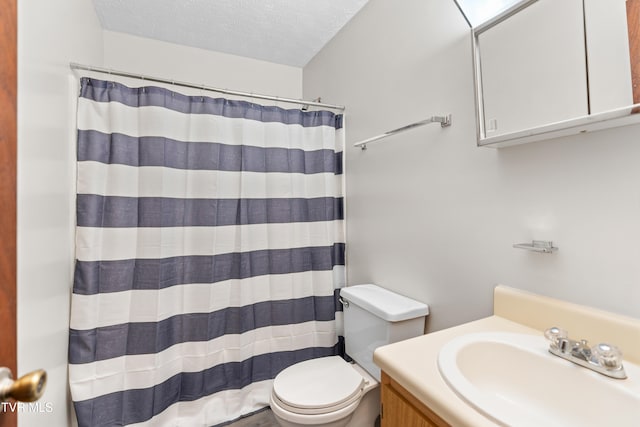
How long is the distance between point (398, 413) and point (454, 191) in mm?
874

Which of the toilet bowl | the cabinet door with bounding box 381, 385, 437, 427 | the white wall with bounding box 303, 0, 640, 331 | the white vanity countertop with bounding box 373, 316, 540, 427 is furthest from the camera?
the toilet bowl

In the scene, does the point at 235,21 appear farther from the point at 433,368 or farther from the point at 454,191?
the point at 433,368

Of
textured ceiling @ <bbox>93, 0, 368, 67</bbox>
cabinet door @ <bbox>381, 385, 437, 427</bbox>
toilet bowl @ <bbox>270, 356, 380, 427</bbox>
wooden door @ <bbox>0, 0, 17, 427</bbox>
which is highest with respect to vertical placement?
textured ceiling @ <bbox>93, 0, 368, 67</bbox>

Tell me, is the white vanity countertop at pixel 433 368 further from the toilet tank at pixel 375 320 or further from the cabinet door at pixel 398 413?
the toilet tank at pixel 375 320

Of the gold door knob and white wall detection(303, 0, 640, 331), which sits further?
white wall detection(303, 0, 640, 331)

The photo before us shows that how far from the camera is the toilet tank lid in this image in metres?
1.31

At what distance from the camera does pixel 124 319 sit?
1.45 meters

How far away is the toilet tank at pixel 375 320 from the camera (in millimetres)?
1320

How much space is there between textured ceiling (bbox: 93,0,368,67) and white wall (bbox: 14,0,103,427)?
1.43ft

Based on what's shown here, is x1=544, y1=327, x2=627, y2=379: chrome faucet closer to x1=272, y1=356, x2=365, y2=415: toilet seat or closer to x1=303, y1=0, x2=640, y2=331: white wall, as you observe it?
x1=303, y1=0, x2=640, y2=331: white wall

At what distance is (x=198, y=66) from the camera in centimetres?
222

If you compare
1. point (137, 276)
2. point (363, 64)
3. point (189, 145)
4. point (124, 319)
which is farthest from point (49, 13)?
point (363, 64)

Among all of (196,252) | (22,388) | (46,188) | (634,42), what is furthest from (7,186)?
(634,42)

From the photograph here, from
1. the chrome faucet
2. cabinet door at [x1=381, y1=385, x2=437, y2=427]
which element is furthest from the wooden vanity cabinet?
the chrome faucet
